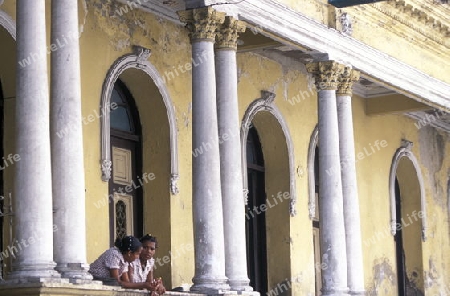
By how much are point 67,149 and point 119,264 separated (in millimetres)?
1406

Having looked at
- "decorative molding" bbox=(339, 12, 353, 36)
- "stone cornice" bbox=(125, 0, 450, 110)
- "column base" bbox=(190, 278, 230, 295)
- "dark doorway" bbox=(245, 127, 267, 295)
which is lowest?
"column base" bbox=(190, 278, 230, 295)

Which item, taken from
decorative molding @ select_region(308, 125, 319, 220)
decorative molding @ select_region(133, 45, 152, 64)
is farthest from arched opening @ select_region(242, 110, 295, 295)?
decorative molding @ select_region(133, 45, 152, 64)

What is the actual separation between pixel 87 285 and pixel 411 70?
391 inches

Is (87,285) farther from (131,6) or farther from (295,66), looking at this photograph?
(295,66)

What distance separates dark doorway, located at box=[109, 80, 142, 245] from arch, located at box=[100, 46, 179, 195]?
48 cm

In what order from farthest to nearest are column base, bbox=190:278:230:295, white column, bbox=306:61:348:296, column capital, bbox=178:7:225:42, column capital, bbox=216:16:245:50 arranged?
white column, bbox=306:61:348:296, column capital, bbox=216:16:245:50, column capital, bbox=178:7:225:42, column base, bbox=190:278:230:295

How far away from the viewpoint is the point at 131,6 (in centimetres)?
1609

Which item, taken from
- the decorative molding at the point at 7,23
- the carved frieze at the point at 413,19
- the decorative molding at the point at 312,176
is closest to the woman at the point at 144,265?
the decorative molding at the point at 7,23

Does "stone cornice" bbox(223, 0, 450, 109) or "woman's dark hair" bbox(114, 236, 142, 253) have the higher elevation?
"stone cornice" bbox(223, 0, 450, 109)

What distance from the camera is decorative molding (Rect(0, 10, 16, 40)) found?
13.9m

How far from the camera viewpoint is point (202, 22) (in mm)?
15023

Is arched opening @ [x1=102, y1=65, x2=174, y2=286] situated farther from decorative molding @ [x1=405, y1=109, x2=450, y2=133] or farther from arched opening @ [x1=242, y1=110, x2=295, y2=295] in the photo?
decorative molding @ [x1=405, y1=109, x2=450, y2=133]

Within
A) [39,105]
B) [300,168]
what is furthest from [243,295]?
[300,168]

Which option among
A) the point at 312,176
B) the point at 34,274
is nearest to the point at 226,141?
the point at 34,274
